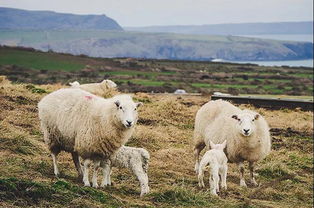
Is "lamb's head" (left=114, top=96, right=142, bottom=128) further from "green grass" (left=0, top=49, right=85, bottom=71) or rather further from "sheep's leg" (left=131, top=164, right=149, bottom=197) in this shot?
"green grass" (left=0, top=49, right=85, bottom=71)

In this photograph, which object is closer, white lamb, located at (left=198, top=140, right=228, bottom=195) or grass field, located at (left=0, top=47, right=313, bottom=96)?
white lamb, located at (left=198, top=140, right=228, bottom=195)

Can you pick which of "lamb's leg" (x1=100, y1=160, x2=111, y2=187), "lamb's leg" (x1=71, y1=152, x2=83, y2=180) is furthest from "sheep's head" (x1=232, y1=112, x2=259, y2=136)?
"lamb's leg" (x1=71, y1=152, x2=83, y2=180)

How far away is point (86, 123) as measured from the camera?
10375 millimetres

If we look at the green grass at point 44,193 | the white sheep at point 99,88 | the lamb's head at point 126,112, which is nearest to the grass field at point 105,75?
the white sheep at point 99,88

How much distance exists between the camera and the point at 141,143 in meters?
15.1

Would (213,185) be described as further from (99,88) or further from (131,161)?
(99,88)

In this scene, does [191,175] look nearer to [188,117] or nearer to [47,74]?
[188,117]

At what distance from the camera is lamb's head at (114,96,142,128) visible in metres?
9.85

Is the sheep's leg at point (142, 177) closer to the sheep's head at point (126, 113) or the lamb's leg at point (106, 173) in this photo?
the lamb's leg at point (106, 173)

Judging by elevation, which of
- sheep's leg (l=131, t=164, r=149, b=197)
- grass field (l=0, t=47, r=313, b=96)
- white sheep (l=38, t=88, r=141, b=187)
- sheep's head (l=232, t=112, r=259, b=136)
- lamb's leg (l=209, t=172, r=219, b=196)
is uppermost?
white sheep (l=38, t=88, r=141, b=187)

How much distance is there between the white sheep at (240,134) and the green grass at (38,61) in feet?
188

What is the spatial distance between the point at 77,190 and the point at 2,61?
6449 centimetres

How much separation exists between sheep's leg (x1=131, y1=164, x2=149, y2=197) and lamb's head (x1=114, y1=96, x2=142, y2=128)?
3.21 ft

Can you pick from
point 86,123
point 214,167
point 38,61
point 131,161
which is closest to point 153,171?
point 214,167
